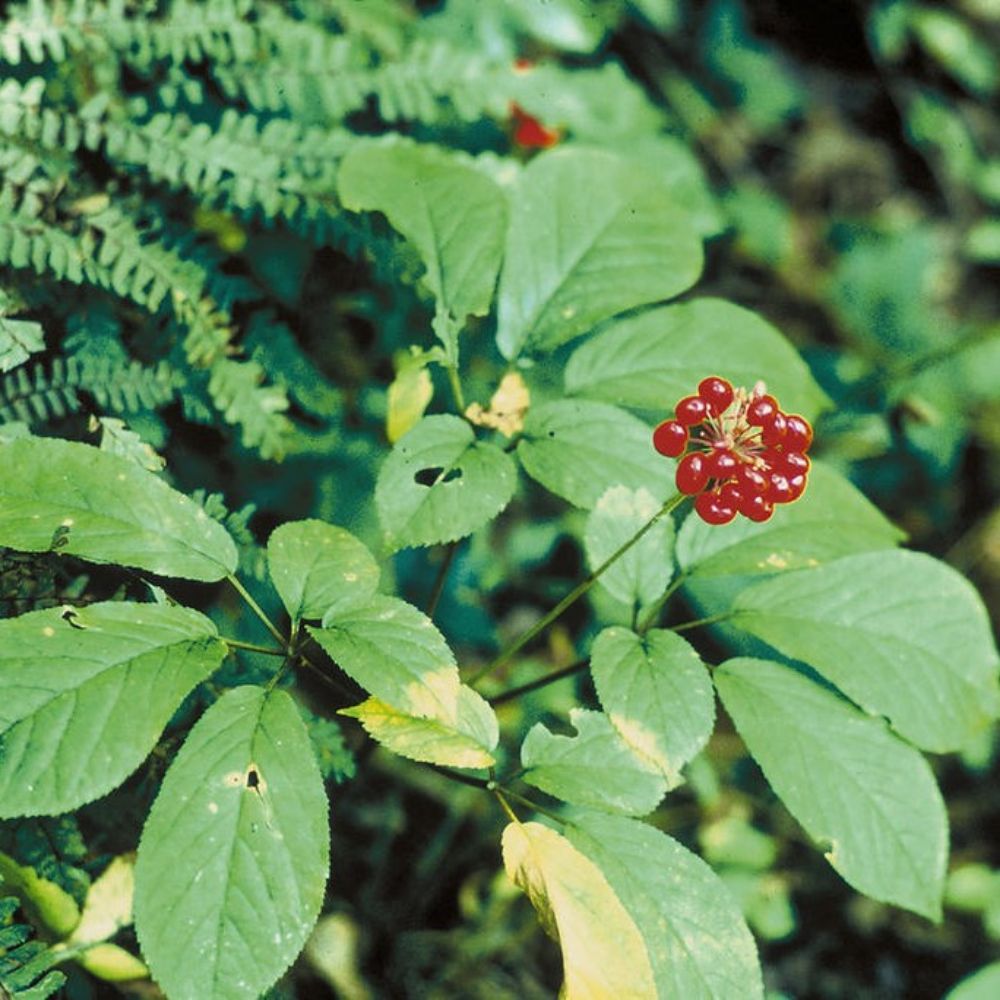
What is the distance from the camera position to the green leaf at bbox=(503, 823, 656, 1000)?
114 centimetres

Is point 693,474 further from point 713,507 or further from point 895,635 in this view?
point 895,635

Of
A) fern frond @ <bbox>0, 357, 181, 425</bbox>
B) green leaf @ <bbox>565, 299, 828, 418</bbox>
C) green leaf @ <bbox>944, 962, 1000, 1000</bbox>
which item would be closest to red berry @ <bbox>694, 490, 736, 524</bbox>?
green leaf @ <bbox>565, 299, 828, 418</bbox>

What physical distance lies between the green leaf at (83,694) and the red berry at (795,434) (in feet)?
2.69

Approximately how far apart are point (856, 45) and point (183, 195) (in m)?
3.33

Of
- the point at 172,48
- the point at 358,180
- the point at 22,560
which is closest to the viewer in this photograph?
the point at 22,560

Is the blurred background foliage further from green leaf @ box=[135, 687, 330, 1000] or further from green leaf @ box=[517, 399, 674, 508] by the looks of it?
green leaf @ box=[135, 687, 330, 1000]

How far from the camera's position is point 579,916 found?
1173 millimetres

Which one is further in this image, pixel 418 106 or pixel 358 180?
pixel 418 106

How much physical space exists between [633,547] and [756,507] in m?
0.30

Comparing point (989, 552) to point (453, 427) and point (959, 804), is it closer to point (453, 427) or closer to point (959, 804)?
point (959, 804)

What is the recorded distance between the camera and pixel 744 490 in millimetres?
1238

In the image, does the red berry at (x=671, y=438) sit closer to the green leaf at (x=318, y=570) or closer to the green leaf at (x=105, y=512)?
the green leaf at (x=318, y=570)

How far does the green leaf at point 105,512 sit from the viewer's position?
1.24m

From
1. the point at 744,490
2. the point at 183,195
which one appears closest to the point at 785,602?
the point at 744,490
